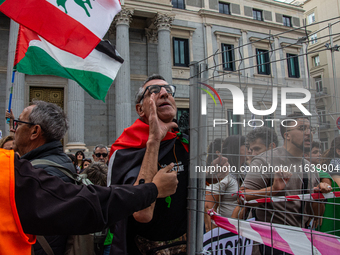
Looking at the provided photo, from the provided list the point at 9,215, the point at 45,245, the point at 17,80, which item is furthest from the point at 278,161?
the point at 17,80

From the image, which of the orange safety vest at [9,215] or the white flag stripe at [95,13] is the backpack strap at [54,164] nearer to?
the orange safety vest at [9,215]

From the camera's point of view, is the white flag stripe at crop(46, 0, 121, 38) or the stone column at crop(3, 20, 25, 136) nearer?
the white flag stripe at crop(46, 0, 121, 38)

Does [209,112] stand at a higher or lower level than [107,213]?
higher

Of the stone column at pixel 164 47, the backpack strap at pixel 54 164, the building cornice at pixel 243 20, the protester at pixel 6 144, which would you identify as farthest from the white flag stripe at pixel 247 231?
A: the building cornice at pixel 243 20

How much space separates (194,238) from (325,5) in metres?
38.1

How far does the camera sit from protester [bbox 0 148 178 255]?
102 cm

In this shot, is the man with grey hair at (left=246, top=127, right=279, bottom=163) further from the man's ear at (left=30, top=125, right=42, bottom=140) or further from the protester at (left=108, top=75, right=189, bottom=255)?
the man's ear at (left=30, top=125, right=42, bottom=140)

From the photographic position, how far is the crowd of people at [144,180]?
1060 millimetres

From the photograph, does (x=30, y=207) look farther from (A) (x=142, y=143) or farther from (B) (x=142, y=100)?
(B) (x=142, y=100)

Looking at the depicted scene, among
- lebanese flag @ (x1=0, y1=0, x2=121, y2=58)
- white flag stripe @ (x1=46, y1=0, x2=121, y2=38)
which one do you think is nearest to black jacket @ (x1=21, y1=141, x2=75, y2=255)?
lebanese flag @ (x1=0, y1=0, x2=121, y2=58)

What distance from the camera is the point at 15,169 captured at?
3.48ft

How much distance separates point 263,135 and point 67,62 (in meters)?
2.38

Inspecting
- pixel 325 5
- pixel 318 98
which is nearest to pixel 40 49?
pixel 318 98

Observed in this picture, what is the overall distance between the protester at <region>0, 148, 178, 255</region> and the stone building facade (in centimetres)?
1026
